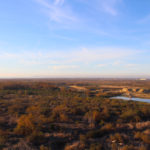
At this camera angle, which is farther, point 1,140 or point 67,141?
point 67,141

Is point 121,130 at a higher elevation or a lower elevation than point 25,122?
lower

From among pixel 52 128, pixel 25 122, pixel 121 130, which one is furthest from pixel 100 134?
pixel 25 122

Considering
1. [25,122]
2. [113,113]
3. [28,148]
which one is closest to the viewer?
[28,148]

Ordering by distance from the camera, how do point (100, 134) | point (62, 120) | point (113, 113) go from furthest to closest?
point (113, 113) → point (62, 120) → point (100, 134)

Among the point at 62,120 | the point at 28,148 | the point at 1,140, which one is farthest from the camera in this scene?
the point at 62,120

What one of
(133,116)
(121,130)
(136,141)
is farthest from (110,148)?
(133,116)

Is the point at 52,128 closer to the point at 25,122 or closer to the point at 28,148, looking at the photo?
the point at 25,122

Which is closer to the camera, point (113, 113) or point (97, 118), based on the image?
point (97, 118)

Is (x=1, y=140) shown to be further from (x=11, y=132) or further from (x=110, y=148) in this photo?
(x=110, y=148)

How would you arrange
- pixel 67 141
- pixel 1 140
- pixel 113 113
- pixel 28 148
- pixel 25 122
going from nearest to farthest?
pixel 28 148 → pixel 1 140 → pixel 67 141 → pixel 25 122 → pixel 113 113
